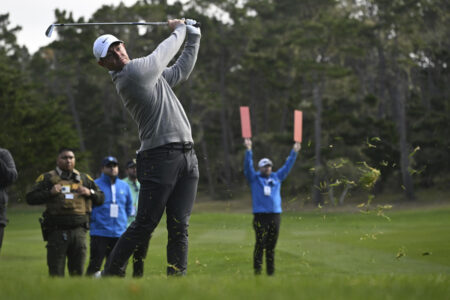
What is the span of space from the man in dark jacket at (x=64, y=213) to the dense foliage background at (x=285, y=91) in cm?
4001

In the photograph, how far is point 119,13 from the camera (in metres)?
58.3

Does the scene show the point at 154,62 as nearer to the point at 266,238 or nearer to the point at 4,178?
the point at 4,178

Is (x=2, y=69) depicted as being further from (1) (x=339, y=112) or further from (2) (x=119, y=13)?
(1) (x=339, y=112)

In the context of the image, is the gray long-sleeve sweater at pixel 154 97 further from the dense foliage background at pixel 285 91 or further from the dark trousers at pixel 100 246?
the dense foliage background at pixel 285 91

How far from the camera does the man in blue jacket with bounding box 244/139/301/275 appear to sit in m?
12.0

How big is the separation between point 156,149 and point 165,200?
0.43 metres

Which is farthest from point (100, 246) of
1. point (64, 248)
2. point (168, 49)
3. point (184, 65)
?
point (168, 49)

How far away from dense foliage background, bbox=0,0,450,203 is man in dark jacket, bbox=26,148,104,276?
4001cm

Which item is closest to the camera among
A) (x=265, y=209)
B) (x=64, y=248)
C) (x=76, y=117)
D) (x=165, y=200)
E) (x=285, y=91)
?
(x=165, y=200)

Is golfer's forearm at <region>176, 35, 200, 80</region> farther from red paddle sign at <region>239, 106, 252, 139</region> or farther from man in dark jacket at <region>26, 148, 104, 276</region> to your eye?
red paddle sign at <region>239, 106, 252, 139</region>

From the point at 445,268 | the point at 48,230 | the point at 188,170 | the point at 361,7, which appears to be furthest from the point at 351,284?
the point at 361,7

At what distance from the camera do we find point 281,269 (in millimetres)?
13742

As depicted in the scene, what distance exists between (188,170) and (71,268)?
4067 mm

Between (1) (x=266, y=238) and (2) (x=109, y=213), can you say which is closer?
(2) (x=109, y=213)
